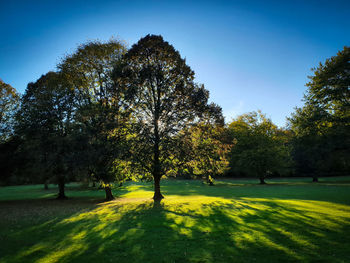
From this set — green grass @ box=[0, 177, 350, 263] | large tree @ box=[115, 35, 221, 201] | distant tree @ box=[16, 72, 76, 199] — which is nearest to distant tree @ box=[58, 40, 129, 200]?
distant tree @ box=[16, 72, 76, 199]

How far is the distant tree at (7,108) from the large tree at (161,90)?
1838cm

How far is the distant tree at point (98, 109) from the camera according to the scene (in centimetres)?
1983

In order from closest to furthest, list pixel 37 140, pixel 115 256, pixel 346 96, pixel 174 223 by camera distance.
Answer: pixel 115 256, pixel 174 223, pixel 346 96, pixel 37 140

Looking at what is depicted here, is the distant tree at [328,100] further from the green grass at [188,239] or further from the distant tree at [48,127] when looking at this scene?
the distant tree at [48,127]

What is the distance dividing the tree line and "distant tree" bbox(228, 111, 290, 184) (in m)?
23.6

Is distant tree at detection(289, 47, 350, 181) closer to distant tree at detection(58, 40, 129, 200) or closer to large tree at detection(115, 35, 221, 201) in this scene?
large tree at detection(115, 35, 221, 201)

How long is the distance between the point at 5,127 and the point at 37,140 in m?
7.39

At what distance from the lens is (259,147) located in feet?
153

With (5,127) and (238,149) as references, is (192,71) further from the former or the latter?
(238,149)

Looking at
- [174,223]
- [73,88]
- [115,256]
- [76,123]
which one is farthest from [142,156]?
[73,88]

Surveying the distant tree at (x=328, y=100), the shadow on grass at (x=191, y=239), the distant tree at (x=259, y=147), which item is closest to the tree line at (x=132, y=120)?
the distant tree at (x=328, y=100)

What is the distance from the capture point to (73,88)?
2525 centimetres

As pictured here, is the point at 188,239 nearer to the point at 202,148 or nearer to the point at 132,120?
the point at 202,148

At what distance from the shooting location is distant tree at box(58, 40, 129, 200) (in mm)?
19828
